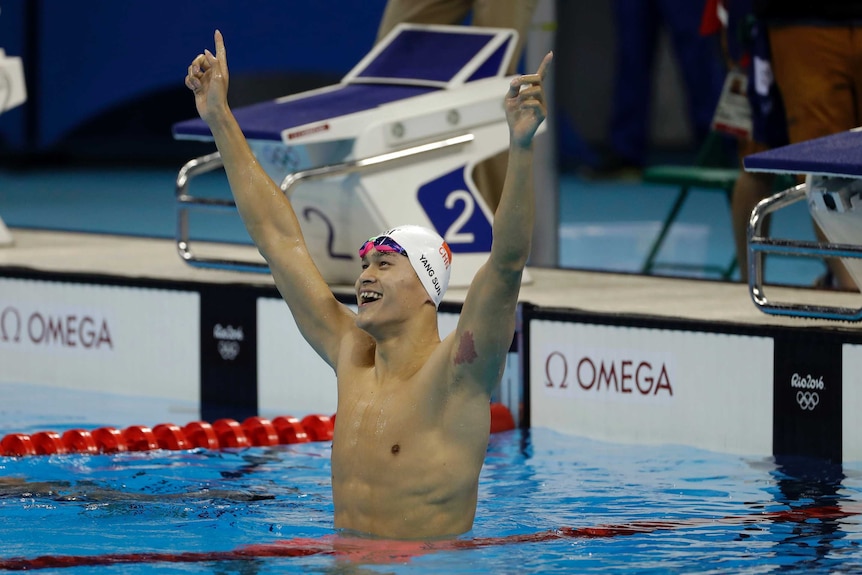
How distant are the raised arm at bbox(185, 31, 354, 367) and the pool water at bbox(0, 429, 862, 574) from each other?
49 cm

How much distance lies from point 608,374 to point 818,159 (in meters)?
1.18

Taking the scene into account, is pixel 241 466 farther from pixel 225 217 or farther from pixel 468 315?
pixel 225 217

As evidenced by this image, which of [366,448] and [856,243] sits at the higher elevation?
[856,243]

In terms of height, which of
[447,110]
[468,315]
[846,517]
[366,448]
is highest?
[447,110]

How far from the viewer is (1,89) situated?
7.38m

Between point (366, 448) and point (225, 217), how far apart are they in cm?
739

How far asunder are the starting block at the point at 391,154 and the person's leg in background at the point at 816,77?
1015mm

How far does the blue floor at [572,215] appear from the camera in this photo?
8461 mm

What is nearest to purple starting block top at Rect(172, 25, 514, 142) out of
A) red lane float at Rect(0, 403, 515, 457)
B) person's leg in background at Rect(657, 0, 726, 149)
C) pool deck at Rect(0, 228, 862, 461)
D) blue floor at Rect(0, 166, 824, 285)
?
pool deck at Rect(0, 228, 862, 461)

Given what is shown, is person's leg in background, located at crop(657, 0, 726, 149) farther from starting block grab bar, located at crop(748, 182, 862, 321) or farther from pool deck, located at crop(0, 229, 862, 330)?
starting block grab bar, located at crop(748, 182, 862, 321)

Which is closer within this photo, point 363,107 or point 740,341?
point 740,341

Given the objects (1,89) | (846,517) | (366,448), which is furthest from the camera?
(1,89)

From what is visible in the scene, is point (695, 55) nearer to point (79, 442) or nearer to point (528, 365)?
point (528, 365)

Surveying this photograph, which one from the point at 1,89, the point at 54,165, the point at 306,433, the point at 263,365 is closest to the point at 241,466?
the point at 306,433
